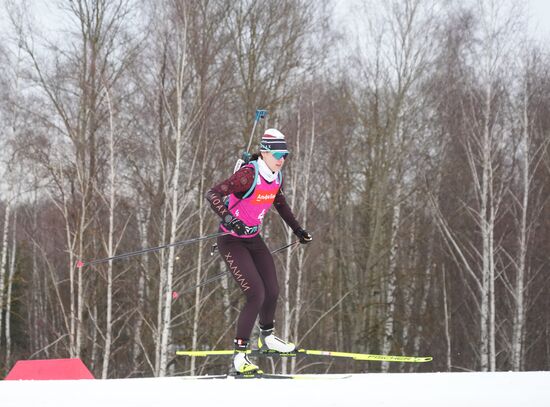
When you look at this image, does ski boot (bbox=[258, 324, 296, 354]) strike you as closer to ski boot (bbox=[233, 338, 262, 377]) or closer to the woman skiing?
the woman skiing

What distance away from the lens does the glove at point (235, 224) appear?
18.2 feet

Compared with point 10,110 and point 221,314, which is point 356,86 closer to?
point 221,314

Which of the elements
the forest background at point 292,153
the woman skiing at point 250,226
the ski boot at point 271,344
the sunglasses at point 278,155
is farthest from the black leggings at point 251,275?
the forest background at point 292,153

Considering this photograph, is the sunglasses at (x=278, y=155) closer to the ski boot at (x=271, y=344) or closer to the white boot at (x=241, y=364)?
the ski boot at (x=271, y=344)

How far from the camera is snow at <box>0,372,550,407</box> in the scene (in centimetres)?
392

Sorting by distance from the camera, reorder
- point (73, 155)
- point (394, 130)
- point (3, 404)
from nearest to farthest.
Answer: point (3, 404) → point (73, 155) → point (394, 130)

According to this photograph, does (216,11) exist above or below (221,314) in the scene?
above

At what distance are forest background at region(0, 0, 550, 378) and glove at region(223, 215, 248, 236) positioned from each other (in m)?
7.81

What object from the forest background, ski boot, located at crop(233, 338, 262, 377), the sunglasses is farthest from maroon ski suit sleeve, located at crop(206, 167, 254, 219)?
the forest background

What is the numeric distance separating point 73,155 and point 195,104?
13.0ft

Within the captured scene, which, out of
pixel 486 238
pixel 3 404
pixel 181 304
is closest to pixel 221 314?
pixel 181 304

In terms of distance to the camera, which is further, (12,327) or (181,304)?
(12,327)

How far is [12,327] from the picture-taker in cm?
3081

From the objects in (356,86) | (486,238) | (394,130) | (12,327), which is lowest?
(12,327)
